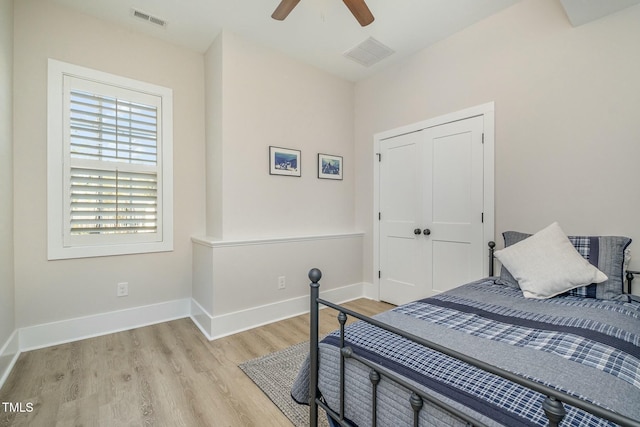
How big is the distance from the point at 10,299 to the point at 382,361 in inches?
113

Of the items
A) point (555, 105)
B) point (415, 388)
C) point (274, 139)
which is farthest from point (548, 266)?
point (274, 139)

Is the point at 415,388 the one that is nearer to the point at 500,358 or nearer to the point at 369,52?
the point at 500,358

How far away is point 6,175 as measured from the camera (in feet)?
7.00

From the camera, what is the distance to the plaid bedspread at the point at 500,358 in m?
0.82

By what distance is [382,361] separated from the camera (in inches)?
41.9

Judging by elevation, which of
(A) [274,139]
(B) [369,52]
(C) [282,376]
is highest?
(B) [369,52]

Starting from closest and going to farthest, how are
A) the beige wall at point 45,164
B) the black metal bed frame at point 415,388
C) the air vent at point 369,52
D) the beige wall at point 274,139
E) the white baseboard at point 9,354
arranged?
the black metal bed frame at point 415,388 → the white baseboard at point 9,354 → the beige wall at point 45,164 → the beige wall at point 274,139 → the air vent at point 369,52

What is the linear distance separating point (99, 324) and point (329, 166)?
2882 millimetres

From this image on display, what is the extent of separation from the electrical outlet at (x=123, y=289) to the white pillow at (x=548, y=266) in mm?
3299

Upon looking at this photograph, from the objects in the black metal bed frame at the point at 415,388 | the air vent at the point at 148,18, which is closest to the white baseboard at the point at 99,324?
the black metal bed frame at the point at 415,388

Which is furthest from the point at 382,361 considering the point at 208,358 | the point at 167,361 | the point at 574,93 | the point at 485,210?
the point at 574,93

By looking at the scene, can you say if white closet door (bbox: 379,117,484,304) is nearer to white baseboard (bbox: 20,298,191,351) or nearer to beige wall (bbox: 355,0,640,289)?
beige wall (bbox: 355,0,640,289)

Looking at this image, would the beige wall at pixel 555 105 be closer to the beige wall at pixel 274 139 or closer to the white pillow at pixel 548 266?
the white pillow at pixel 548 266

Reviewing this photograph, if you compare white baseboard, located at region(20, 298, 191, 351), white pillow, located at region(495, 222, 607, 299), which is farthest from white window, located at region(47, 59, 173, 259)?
white pillow, located at region(495, 222, 607, 299)
